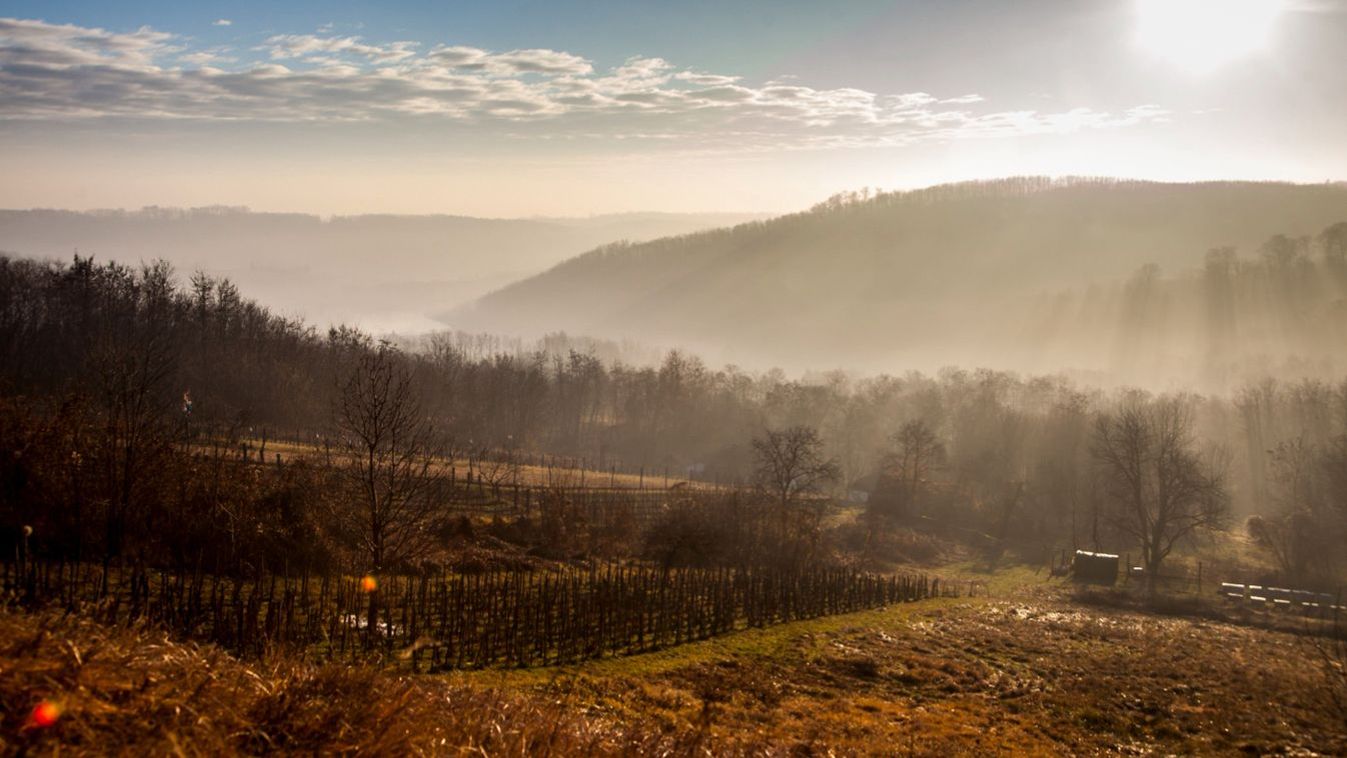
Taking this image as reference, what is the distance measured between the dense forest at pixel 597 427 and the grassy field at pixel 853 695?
10.2 metres

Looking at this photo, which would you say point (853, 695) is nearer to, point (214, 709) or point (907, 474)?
point (214, 709)

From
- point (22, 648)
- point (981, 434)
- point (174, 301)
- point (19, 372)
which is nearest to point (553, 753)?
point (22, 648)

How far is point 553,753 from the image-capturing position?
773cm

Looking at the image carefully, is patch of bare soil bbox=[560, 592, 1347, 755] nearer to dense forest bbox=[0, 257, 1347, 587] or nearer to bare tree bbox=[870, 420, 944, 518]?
dense forest bbox=[0, 257, 1347, 587]

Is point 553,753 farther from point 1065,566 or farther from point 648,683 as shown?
point 1065,566

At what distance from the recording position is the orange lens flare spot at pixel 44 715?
574cm

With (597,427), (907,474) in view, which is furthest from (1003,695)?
(597,427)

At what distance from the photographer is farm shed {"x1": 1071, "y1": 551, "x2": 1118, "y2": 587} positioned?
167 feet

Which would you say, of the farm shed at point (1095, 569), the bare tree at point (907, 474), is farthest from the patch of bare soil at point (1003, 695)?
the bare tree at point (907, 474)

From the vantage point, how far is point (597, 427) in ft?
395

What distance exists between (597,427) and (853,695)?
99.9 metres

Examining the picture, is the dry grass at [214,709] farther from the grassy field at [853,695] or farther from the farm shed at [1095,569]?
the farm shed at [1095,569]

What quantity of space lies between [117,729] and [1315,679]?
30.7 metres

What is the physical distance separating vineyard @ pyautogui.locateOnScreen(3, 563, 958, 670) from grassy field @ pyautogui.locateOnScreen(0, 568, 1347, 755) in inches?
49.0
